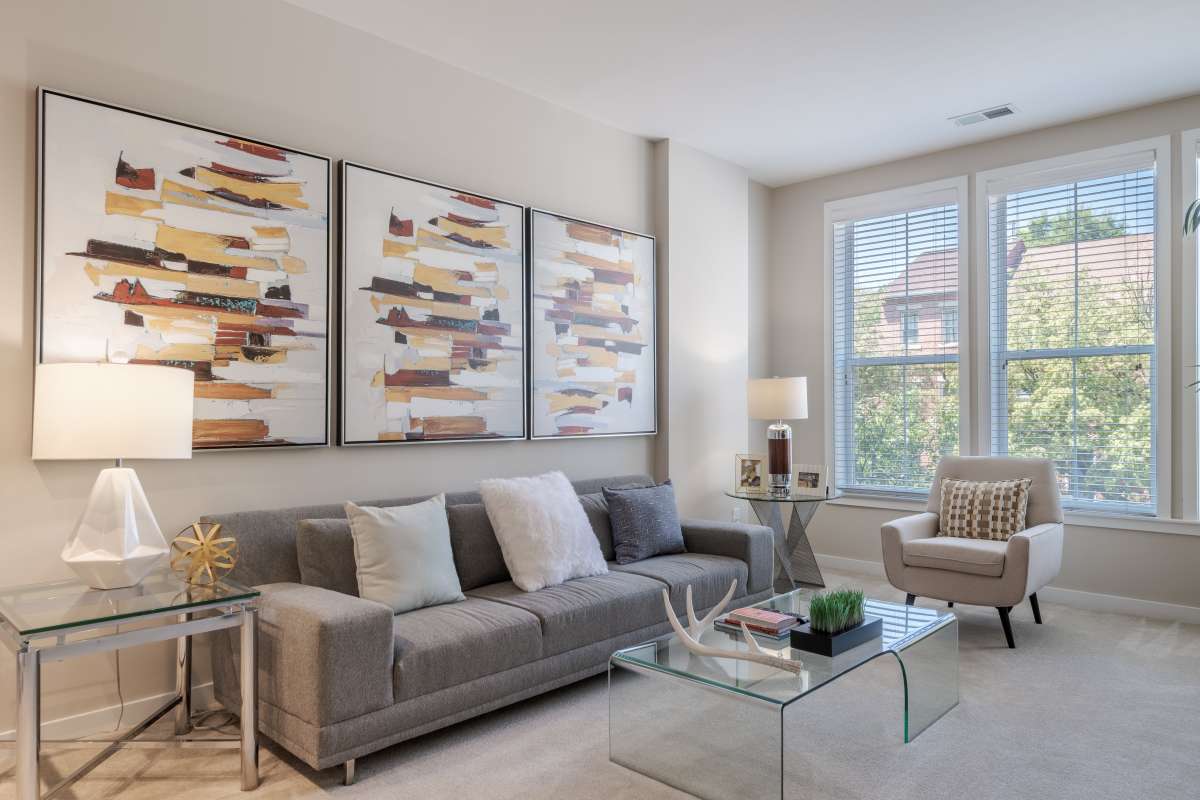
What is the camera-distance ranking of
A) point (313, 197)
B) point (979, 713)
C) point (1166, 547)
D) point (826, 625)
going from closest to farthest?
point (826, 625) → point (979, 713) → point (313, 197) → point (1166, 547)

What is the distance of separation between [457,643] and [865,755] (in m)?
1.39

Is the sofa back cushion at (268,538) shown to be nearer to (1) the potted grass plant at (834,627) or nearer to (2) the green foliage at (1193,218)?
(1) the potted grass plant at (834,627)

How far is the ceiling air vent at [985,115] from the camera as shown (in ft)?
14.6

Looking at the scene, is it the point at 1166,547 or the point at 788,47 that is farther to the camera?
the point at 1166,547

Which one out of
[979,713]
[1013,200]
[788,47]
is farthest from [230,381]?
[1013,200]

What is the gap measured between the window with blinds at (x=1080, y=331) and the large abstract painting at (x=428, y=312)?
3050 mm

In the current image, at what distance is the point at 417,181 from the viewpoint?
3.64 m

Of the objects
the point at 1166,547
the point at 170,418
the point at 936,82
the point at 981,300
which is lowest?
the point at 1166,547

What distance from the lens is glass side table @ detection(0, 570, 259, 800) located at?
1992 mm

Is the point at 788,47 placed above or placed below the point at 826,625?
above

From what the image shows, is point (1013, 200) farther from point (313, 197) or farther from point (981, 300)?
point (313, 197)

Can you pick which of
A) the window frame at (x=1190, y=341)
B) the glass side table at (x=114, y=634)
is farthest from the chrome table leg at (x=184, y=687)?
the window frame at (x=1190, y=341)

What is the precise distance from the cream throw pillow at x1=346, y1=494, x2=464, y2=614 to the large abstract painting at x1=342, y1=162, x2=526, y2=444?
1.75 ft

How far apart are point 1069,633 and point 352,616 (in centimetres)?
355
